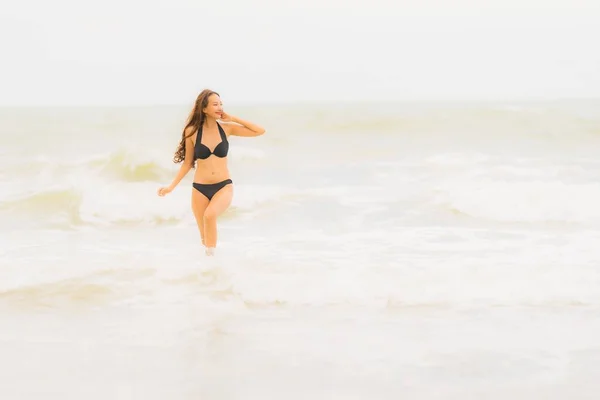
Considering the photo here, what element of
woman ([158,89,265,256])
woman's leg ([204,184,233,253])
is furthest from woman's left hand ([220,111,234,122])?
woman's leg ([204,184,233,253])

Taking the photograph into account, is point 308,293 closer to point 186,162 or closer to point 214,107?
point 186,162

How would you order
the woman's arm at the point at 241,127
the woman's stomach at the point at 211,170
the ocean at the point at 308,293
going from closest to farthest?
the ocean at the point at 308,293 → the woman's arm at the point at 241,127 → the woman's stomach at the point at 211,170

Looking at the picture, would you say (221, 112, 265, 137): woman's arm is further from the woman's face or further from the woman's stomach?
the woman's stomach

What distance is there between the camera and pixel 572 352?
15.5ft

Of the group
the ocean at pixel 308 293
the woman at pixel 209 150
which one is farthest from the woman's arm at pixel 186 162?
the ocean at pixel 308 293

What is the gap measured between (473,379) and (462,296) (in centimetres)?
166

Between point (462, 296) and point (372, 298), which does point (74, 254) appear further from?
point (462, 296)

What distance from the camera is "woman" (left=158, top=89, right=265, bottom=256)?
20.0 ft

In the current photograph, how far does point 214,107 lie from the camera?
6.04 meters

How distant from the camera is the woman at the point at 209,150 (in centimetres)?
610

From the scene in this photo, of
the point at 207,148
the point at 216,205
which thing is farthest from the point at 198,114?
the point at 216,205

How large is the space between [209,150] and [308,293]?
54.4 inches

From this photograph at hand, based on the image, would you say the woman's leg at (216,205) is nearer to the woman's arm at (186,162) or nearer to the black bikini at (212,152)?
the black bikini at (212,152)

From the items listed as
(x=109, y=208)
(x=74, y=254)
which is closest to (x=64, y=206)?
(x=109, y=208)
